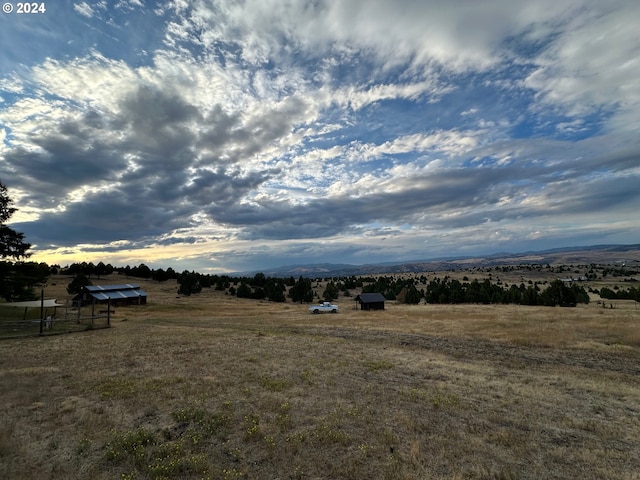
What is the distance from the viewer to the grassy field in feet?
29.8

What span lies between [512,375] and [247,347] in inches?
711

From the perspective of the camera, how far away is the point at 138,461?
909 centimetres

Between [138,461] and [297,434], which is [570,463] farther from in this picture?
[138,461]

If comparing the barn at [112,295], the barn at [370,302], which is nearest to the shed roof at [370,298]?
the barn at [370,302]

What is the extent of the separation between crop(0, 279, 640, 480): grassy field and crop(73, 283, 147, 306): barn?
42892 millimetres

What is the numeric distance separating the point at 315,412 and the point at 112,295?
224 feet

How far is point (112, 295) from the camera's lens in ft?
221

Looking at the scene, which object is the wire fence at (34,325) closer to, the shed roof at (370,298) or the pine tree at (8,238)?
the pine tree at (8,238)

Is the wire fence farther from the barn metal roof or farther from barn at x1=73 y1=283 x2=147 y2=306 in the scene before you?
the barn metal roof

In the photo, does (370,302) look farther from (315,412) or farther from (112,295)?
(315,412)

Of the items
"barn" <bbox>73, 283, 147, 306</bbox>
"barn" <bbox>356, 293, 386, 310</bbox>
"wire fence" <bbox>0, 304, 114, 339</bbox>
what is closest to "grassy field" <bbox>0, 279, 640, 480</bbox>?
"wire fence" <bbox>0, 304, 114, 339</bbox>

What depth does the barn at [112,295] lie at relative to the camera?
65.3m

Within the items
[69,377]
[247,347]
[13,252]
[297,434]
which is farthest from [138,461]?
[13,252]

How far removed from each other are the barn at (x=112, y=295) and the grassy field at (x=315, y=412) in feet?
141
